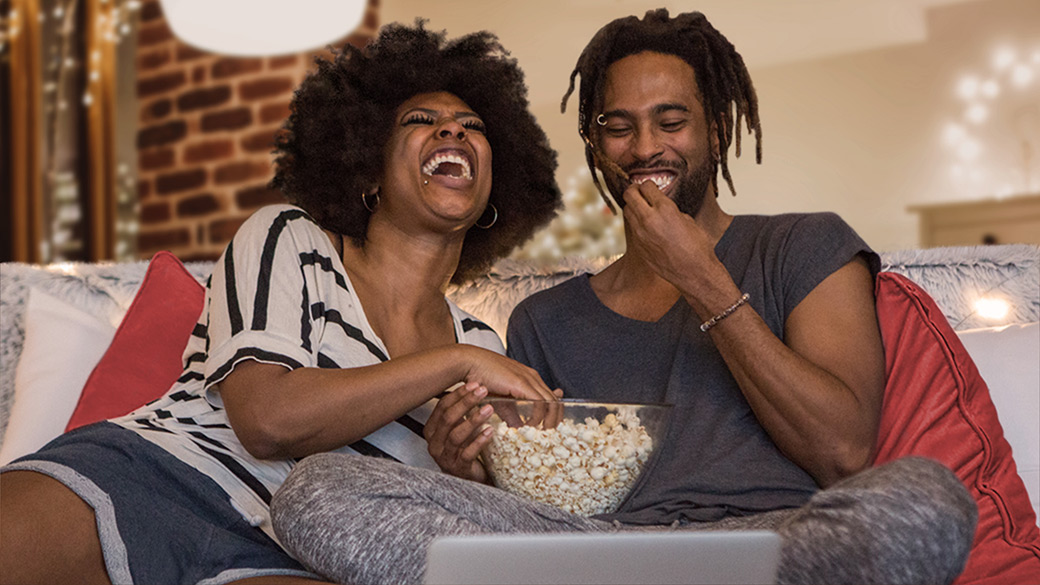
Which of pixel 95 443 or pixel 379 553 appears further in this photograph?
pixel 95 443

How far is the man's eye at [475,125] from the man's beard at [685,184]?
0.90 ft

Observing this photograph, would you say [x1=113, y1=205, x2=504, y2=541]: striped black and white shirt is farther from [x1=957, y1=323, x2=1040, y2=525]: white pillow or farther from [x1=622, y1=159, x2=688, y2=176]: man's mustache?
[x1=957, y1=323, x2=1040, y2=525]: white pillow

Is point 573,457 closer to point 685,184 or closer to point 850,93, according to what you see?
point 685,184

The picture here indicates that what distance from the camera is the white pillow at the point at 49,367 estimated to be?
1.62 meters

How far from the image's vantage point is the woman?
1.20 m

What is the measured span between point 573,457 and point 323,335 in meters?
0.46

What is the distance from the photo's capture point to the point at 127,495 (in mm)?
1219

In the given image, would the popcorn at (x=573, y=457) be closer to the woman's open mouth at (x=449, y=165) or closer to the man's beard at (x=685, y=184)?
the man's beard at (x=685, y=184)

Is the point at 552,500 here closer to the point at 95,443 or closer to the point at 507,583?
the point at 507,583

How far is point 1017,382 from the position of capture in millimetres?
1505

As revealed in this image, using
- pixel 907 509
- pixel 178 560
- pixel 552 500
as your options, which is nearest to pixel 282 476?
pixel 178 560

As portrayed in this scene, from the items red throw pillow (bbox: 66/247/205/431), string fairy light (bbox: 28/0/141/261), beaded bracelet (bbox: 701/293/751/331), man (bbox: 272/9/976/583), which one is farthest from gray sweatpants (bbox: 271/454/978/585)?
string fairy light (bbox: 28/0/141/261)

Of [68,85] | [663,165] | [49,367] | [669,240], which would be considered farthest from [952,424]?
[68,85]

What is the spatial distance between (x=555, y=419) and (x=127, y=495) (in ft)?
1.75
